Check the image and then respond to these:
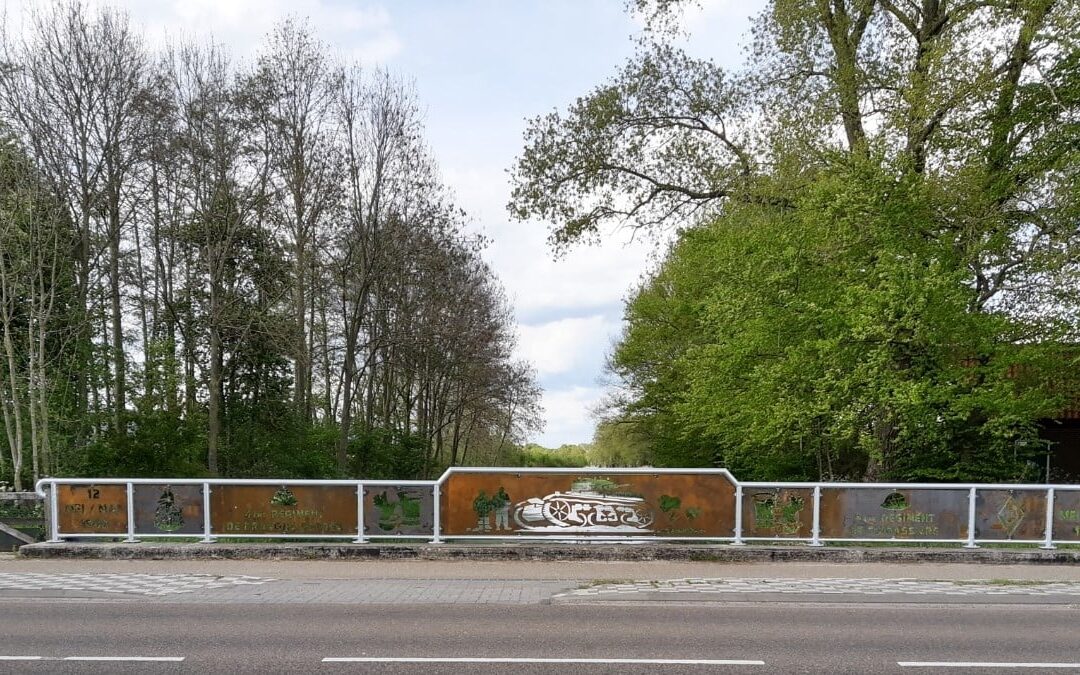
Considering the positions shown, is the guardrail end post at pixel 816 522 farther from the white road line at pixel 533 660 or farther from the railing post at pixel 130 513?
the railing post at pixel 130 513

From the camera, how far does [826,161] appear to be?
645 inches

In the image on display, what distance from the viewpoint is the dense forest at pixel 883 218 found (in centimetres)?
1466

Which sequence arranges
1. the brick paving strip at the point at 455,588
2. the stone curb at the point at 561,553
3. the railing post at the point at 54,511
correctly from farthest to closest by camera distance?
1. the railing post at the point at 54,511
2. the stone curb at the point at 561,553
3. the brick paving strip at the point at 455,588

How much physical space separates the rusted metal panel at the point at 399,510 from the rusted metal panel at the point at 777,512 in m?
5.62

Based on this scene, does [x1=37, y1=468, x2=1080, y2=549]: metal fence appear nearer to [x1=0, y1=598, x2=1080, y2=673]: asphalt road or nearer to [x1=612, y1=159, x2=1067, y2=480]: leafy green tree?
[x1=0, y1=598, x2=1080, y2=673]: asphalt road

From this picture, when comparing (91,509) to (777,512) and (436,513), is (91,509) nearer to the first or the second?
(436,513)

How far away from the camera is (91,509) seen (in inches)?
443

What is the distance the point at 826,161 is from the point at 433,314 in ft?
52.6

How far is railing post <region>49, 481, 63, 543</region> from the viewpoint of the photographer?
36.6 ft

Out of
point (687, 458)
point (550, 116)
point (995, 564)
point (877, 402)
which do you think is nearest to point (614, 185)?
point (550, 116)

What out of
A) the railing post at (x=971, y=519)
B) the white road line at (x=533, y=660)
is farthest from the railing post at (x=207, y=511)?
the railing post at (x=971, y=519)

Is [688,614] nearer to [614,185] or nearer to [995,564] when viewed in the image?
[995,564]

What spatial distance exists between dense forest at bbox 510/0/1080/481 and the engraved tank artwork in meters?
6.41

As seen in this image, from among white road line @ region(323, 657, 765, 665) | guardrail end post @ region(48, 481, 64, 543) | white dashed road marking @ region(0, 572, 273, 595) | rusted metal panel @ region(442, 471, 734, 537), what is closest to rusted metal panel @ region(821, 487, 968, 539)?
rusted metal panel @ region(442, 471, 734, 537)
